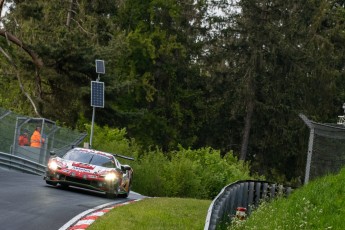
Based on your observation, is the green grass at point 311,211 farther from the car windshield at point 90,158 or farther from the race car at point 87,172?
the car windshield at point 90,158

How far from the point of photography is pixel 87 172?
23156mm

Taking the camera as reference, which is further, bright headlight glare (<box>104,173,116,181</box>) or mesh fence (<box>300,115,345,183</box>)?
bright headlight glare (<box>104,173,116,181</box>)

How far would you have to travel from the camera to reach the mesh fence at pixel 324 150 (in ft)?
59.1

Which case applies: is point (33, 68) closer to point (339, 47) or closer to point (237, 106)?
point (237, 106)

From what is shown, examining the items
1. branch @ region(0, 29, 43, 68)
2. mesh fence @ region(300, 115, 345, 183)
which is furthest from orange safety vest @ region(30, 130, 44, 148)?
mesh fence @ region(300, 115, 345, 183)

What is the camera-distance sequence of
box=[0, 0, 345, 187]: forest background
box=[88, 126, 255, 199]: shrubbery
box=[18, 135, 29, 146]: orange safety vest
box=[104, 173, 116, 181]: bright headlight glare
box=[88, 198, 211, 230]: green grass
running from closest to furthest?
box=[88, 198, 211, 230]: green grass
box=[104, 173, 116, 181]: bright headlight glare
box=[18, 135, 29, 146]: orange safety vest
box=[88, 126, 255, 199]: shrubbery
box=[0, 0, 345, 187]: forest background

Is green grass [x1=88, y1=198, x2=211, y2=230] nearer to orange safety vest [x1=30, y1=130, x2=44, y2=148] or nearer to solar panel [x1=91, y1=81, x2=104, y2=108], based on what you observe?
orange safety vest [x1=30, y1=130, x2=44, y2=148]

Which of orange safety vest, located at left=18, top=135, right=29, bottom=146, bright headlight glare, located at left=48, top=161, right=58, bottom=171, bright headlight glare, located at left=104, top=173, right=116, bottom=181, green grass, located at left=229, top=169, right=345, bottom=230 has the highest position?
green grass, located at left=229, top=169, right=345, bottom=230

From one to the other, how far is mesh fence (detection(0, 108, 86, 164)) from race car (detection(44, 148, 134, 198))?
6357 mm

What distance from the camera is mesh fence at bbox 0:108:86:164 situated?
99.8 feet

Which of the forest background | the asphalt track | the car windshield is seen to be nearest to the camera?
the asphalt track

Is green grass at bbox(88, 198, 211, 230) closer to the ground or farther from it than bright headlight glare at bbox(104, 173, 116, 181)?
closer to the ground

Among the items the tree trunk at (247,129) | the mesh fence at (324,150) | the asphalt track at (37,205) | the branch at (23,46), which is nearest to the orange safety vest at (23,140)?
the asphalt track at (37,205)

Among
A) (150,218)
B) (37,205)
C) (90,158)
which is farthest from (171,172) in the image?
(150,218)
